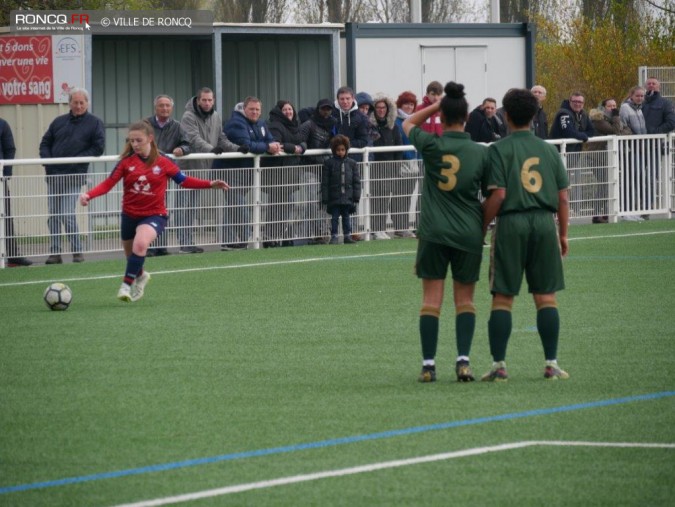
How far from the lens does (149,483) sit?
6.58 meters

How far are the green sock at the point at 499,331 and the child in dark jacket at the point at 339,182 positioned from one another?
38.0 feet

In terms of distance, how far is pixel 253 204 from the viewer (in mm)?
20500

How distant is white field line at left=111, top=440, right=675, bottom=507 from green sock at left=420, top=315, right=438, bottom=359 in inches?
79.2

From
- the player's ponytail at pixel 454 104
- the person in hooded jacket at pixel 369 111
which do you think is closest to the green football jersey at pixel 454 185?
the player's ponytail at pixel 454 104

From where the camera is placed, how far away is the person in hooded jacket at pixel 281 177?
20.7 m

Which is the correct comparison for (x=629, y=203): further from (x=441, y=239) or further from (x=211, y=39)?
(x=441, y=239)

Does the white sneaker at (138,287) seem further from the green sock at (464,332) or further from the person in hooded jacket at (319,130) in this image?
the person in hooded jacket at (319,130)

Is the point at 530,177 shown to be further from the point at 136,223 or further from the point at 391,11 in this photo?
the point at 391,11

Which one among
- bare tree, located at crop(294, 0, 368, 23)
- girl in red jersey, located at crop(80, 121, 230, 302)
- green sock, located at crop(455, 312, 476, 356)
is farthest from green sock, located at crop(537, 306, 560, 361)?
bare tree, located at crop(294, 0, 368, 23)

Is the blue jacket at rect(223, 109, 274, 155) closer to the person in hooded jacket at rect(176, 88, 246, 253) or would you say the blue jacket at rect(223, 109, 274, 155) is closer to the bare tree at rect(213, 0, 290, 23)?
the person in hooded jacket at rect(176, 88, 246, 253)

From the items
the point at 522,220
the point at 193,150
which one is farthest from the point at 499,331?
the point at 193,150

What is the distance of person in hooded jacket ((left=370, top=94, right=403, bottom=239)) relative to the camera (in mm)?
21766

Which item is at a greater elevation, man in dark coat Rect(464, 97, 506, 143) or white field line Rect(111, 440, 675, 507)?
man in dark coat Rect(464, 97, 506, 143)

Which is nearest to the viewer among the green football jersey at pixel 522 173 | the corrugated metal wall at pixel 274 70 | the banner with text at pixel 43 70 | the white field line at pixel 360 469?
the white field line at pixel 360 469
